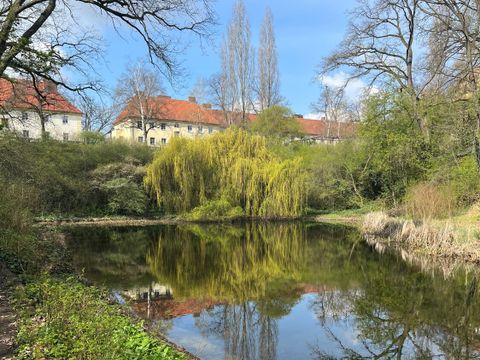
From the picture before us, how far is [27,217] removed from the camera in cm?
1036

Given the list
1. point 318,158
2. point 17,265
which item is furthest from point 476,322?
point 318,158

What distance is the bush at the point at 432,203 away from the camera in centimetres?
1385

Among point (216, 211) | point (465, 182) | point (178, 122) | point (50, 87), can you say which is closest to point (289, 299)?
point (50, 87)

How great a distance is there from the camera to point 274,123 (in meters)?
33.2

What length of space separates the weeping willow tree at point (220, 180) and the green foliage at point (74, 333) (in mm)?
18064

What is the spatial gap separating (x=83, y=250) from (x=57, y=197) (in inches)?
410

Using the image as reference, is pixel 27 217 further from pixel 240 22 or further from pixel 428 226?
pixel 240 22

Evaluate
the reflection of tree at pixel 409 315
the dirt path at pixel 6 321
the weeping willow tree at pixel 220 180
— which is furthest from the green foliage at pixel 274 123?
the dirt path at pixel 6 321

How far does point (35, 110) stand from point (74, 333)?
58.8 feet

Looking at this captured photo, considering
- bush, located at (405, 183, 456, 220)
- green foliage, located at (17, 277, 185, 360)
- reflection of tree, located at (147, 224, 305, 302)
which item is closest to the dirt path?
green foliage, located at (17, 277, 185, 360)

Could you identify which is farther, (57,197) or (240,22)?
(240,22)

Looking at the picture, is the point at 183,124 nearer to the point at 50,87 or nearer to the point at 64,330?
the point at 50,87

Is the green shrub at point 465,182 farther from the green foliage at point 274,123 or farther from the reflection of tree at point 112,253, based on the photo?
the green foliage at point 274,123

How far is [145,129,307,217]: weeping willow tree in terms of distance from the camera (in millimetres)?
23266
